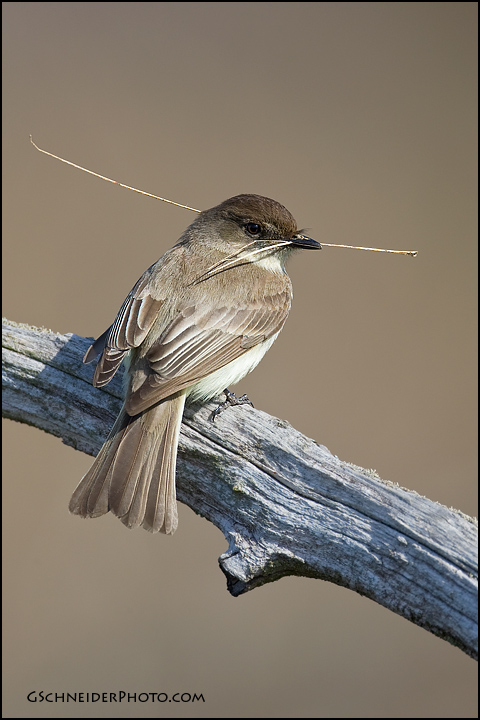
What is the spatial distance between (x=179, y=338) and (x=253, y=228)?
103 cm

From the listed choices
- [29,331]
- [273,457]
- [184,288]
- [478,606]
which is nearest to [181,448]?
[273,457]

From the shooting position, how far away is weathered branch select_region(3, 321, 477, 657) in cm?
269

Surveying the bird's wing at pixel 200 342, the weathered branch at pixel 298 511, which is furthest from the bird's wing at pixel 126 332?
the weathered branch at pixel 298 511

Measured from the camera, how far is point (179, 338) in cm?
345

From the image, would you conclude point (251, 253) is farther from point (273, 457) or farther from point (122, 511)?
point (122, 511)

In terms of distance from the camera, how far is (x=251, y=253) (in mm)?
4090

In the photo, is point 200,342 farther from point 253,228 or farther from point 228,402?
point 253,228

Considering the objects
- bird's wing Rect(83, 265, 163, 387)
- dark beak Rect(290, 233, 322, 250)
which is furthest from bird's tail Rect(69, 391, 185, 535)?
dark beak Rect(290, 233, 322, 250)

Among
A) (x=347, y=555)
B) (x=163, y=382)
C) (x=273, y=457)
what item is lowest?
(x=347, y=555)

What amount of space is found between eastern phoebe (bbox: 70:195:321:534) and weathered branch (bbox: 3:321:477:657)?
0.64 ft

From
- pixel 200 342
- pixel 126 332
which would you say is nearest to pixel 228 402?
pixel 200 342

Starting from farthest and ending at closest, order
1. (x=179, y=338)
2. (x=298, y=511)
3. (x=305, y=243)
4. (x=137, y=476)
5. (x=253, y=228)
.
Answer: (x=253, y=228) < (x=305, y=243) < (x=179, y=338) < (x=137, y=476) < (x=298, y=511)

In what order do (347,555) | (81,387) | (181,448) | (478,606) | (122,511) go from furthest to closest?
(81,387)
(181,448)
(122,511)
(347,555)
(478,606)

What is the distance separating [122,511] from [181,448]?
43 centimetres
